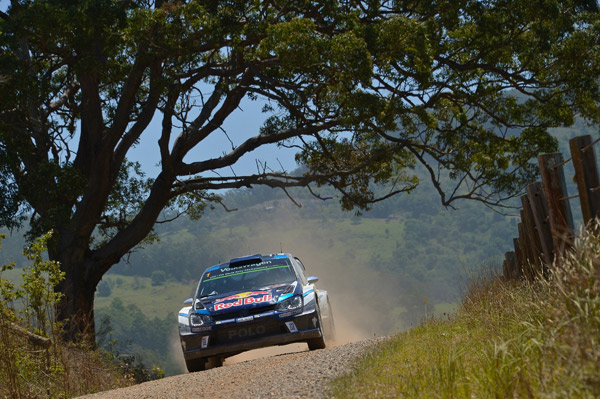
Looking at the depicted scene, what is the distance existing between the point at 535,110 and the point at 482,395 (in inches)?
756

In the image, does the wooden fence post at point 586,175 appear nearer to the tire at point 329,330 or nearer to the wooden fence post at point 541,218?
the wooden fence post at point 541,218

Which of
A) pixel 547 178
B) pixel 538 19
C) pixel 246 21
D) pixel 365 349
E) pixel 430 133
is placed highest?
pixel 246 21

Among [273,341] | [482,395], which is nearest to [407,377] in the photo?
[482,395]

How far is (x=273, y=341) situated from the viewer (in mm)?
12031

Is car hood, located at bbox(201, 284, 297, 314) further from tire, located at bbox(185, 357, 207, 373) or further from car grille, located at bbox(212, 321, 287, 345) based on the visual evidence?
tire, located at bbox(185, 357, 207, 373)

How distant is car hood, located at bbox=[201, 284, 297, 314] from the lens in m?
12.2

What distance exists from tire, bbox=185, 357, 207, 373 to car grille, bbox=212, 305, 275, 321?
2.49 ft

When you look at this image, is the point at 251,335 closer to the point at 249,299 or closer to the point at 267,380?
the point at 249,299

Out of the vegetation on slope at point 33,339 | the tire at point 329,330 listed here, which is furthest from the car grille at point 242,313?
the vegetation on slope at point 33,339

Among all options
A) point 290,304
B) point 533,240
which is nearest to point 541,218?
point 533,240

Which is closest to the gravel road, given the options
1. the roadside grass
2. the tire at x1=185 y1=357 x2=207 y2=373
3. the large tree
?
the roadside grass

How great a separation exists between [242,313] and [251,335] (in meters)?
0.37

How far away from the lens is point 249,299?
12.3 metres

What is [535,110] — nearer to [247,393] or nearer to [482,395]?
[247,393]
